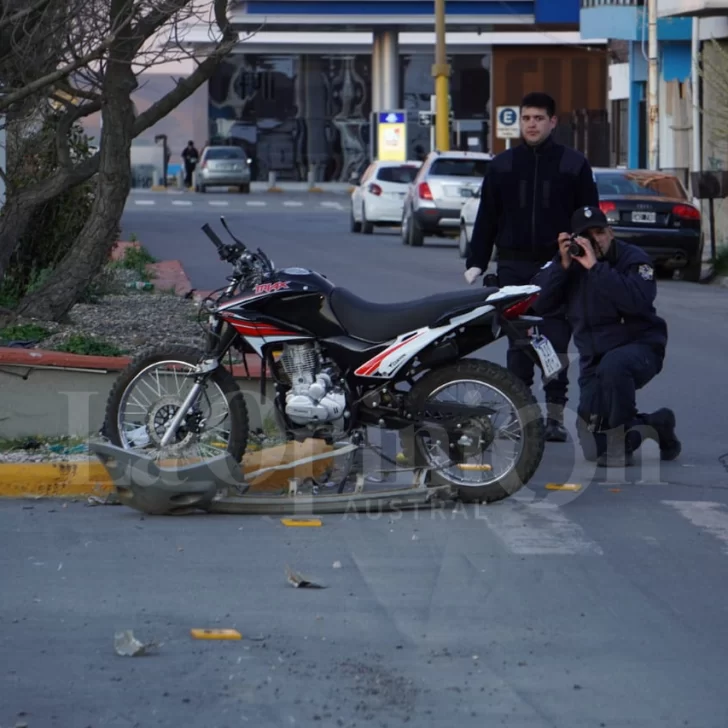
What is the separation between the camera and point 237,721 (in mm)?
4750

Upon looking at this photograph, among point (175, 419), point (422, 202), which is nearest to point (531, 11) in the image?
point (422, 202)

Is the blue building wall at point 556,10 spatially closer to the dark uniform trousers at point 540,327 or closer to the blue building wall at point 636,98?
the blue building wall at point 636,98

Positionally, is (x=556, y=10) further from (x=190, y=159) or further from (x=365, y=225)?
(x=365, y=225)

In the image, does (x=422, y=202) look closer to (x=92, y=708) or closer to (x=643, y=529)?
(x=643, y=529)

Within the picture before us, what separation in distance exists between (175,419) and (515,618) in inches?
105

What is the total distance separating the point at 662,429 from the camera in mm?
9023

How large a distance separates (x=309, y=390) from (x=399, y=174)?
2669 cm

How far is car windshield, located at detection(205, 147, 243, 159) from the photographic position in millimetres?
58594

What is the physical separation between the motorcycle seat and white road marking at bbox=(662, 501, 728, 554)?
1.40 m

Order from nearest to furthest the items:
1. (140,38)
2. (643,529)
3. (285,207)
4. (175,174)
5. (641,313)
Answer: (643,529)
(641,313)
(140,38)
(285,207)
(175,174)

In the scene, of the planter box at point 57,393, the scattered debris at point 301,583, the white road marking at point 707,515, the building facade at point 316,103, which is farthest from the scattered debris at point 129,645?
the building facade at point 316,103

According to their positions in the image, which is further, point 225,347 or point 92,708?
point 225,347

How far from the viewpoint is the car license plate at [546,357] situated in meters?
8.02

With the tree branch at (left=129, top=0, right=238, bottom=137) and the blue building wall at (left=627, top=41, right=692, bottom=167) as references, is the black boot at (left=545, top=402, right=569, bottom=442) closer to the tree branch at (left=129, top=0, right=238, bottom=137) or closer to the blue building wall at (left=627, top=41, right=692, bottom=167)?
the tree branch at (left=129, top=0, right=238, bottom=137)
